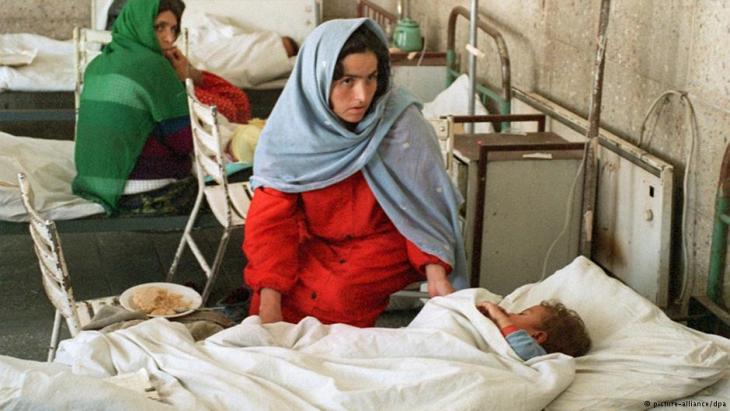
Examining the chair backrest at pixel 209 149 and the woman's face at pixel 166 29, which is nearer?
the chair backrest at pixel 209 149

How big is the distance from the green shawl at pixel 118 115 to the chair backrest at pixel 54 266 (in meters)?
1.25

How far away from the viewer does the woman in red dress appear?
2.98 metres

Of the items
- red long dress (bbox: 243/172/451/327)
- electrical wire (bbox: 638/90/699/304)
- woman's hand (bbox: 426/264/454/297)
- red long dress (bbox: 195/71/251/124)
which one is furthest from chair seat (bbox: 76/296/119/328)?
electrical wire (bbox: 638/90/699/304)

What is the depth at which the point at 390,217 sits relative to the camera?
9.86ft

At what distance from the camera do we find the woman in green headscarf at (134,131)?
449cm

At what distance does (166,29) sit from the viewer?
195 inches

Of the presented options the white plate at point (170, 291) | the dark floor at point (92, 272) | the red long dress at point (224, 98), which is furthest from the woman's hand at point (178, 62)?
the white plate at point (170, 291)

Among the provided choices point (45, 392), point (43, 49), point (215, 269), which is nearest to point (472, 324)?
point (45, 392)

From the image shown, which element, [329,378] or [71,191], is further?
[71,191]

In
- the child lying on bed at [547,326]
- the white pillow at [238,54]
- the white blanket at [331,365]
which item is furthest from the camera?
the white pillow at [238,54]

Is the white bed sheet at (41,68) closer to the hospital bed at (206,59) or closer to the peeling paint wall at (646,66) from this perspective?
the hospital bed at (206,59)

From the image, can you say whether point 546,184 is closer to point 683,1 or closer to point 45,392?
point 683,1

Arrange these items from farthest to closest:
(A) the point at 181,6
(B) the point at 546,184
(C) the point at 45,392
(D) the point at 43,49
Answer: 1. (D) the point at 43,49
2. (A) the point at 181,6
3. (B) the point at 546,184
4. (C) the point at 45,392

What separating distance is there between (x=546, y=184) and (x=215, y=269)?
4.38 ft
